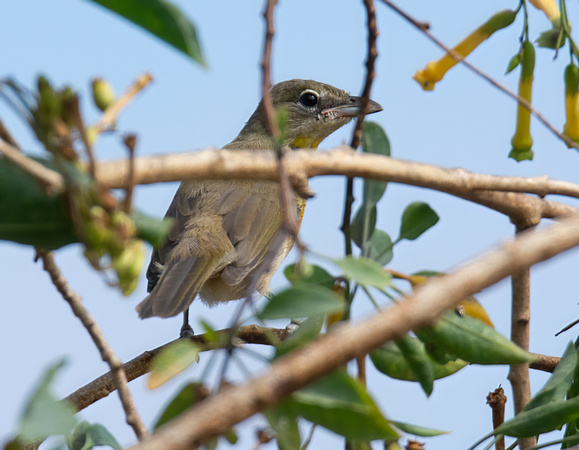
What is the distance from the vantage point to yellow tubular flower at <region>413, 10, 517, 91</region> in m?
2.40

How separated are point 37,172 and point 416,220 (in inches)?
40.7

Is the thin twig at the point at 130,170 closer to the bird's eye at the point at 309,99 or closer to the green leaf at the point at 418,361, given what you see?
the green leaf at the point at 418,361

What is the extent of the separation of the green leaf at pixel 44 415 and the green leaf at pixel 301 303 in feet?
1.07

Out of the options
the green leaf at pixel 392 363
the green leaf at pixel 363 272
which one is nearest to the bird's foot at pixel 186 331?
the green leaf at pixel 392 363

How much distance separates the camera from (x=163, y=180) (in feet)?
3.79

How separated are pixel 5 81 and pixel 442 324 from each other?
0.95 metres

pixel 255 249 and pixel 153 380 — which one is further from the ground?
pixel 255 249

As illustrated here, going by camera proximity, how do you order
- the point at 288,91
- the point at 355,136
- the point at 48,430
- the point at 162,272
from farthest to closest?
the point at 288,91, the point at 162,272, the point at 355,136, the point at 48,430

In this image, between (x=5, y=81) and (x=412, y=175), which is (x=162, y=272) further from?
(x=5, y=81)

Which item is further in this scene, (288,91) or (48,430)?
(288,91)

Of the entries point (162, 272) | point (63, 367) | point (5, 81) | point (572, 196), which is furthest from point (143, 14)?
point (162, 272)

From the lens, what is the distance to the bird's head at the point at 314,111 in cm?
576

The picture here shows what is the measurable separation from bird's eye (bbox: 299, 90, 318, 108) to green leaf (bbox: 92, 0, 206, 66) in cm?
489

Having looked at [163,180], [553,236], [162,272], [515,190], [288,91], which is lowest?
[553,236]
